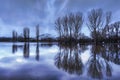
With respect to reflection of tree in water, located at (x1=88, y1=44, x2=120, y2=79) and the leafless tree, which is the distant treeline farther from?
reflection of tree in water, located at (x1=88, y1=44, x2=120, y2=79)

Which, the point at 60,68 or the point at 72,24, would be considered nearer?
the point at 60,68

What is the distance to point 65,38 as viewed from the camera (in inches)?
2088

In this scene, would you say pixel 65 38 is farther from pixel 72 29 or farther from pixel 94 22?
pixel 94 22

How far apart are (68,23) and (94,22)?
28.3 feet

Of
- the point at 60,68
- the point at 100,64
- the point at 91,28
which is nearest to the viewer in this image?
the point at 60,68

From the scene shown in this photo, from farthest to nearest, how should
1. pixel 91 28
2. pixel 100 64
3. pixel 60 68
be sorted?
pixel 91 28, pixel 100 64, pixel 60 68

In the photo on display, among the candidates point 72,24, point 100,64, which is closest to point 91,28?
point 72,24

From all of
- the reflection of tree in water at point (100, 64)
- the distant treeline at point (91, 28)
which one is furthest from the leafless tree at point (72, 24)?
the reflection of tree in water at point (100, 64)

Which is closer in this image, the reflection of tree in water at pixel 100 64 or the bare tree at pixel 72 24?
the reflection of tree in water at pixel 100 64

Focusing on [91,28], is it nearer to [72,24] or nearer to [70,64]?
[72,24]

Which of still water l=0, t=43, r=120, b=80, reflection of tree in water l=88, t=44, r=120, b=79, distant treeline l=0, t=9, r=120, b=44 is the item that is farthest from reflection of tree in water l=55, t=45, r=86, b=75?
distant treeline l=0, t=9, r=120, b=44

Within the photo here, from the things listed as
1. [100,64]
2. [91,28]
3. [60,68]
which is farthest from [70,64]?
[91,28]

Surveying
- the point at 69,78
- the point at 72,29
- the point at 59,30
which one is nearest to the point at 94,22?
the point at 72,29

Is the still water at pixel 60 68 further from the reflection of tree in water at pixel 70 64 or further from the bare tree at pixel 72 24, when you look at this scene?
the bare tree at pixel 72 24
